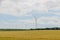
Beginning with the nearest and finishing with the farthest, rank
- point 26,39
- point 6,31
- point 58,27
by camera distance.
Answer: point 26,39, point 58,27, point 6,31

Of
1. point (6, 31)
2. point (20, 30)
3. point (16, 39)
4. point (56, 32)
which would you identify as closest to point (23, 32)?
point (20, 30)

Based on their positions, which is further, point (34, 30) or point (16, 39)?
point (34, 30)

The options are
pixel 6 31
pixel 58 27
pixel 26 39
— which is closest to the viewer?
pixel 26 39

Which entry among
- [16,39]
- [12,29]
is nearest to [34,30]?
[12,29]

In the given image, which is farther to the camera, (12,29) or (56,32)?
(12,29)

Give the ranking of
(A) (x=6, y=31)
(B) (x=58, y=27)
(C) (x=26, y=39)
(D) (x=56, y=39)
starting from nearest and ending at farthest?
(D) (x=56, y=39), (C) (x=26, y=39), (B) (x=58, y=27), (A) (x=6, y=31)

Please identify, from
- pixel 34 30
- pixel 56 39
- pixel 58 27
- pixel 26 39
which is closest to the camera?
pixel 56 39

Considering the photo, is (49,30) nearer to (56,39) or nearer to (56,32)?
(56,32)

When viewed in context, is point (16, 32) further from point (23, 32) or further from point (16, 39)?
point (16, 39)
